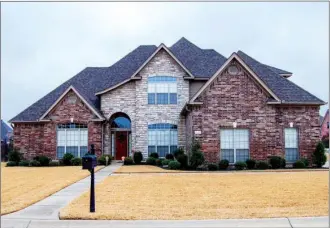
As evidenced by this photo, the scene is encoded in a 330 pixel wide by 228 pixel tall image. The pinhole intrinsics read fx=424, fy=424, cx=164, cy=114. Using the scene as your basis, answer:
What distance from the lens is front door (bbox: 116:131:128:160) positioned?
108ft

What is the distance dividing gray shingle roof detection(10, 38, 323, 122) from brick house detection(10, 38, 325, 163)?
79mm

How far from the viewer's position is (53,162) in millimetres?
30312

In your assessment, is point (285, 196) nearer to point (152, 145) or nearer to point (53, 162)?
point (152, 145)

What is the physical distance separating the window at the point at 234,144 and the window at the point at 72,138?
10.3 meters

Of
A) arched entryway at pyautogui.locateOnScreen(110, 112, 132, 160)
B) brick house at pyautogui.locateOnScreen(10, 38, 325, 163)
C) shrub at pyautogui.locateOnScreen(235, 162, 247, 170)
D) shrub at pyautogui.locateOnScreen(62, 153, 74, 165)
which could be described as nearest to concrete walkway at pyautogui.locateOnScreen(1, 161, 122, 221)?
shrub at pyautogui.locateOnScreen(235, 162, 247, 170)

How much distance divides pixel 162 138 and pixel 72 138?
6.53m

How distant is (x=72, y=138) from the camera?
3075cm

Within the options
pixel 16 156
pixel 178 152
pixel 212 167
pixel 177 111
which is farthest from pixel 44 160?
pixel 212 167

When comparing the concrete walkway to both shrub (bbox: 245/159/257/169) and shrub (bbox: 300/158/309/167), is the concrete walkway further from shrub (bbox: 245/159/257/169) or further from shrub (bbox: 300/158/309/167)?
shrub (bbox: 300/158/309/167)

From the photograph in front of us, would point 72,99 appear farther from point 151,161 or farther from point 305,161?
point 305,161

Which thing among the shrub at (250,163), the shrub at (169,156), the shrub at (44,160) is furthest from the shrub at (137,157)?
the shrub at (250,163)

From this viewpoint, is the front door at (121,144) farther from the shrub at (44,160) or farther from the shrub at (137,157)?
the shrub at (44,160)

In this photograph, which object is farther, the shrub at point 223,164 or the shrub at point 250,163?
the shrub at point 250,163

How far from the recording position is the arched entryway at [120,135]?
106 feet
